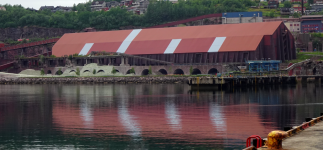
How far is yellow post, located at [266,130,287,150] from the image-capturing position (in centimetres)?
1928

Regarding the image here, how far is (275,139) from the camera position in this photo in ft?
63.8

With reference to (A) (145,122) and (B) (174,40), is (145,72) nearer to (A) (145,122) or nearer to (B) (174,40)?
(B) (174,40)

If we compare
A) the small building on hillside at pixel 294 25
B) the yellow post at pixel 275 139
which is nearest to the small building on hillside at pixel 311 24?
the small building on hillside at pixel 294 25

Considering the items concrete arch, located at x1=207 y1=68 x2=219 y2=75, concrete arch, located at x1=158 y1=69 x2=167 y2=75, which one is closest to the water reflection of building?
concrete arch, located at x1=207 y1=68 x2=219 y2=75

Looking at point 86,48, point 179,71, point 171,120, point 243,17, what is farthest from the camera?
point 243,17

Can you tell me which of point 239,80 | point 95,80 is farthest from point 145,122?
point 95,80

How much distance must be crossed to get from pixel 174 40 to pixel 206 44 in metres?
9.30

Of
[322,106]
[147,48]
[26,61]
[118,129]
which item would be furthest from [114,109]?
[26,61]

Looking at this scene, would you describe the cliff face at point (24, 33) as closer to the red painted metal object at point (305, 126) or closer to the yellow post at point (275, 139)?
the red painted metal object at point (305, 126)

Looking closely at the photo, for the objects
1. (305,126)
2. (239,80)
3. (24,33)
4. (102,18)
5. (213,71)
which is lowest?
(239,80)

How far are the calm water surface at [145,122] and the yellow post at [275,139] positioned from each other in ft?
23.8

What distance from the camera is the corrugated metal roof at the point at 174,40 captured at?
103 metres

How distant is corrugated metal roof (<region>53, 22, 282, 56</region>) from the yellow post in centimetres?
8120

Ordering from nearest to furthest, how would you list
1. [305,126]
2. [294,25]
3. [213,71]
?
[305,126] → [213,71] → [294,25]
